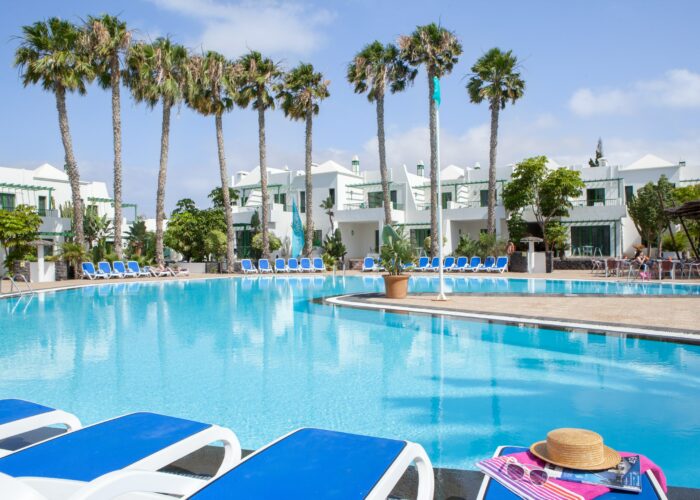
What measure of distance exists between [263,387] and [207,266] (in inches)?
1082

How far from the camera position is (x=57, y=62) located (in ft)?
86.3

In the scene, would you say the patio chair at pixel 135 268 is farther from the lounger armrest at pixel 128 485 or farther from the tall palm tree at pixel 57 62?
the lounger armrest at pixel 128 485

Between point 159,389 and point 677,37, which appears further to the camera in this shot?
point 677,37

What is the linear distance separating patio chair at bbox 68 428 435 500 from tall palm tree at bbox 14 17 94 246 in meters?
27.6

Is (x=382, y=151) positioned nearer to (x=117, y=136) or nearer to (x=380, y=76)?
(x=380, y=76)

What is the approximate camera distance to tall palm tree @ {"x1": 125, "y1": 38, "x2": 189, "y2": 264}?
29031 millimetres

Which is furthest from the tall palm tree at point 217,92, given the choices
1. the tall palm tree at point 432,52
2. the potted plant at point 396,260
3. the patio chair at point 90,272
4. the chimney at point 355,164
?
the potted plant at point 396,260

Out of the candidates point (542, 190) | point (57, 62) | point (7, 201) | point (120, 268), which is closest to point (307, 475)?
point (120, 268)

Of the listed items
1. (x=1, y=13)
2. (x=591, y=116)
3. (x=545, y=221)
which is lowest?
(x=545, y=221)

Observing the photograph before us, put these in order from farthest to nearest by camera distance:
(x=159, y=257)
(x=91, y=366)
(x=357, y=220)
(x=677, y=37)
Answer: (x=357, y=220) → (x=159, y=257) → (x=677, y=37) → (x=91, y=366)

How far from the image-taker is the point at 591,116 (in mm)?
23078

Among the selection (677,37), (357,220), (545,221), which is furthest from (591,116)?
(357,220)

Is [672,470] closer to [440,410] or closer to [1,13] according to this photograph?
[440,410]

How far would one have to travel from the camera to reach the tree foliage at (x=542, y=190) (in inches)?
1233
